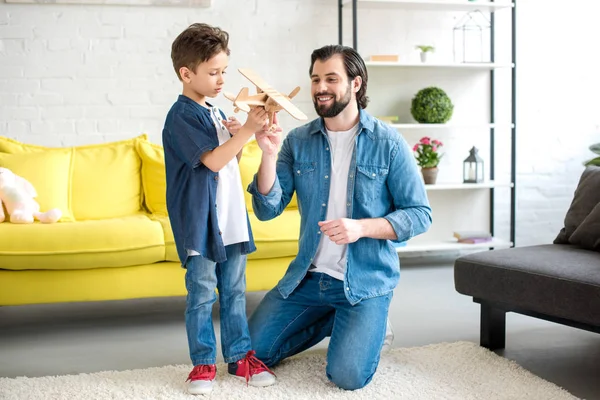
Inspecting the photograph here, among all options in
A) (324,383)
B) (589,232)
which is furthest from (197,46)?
(589,232)

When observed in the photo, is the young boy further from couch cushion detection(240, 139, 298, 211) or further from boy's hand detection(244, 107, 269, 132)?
couch cushion detection(240, 139, 298, 211)

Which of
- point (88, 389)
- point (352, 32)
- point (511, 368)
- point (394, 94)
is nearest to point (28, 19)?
point (352, 32)

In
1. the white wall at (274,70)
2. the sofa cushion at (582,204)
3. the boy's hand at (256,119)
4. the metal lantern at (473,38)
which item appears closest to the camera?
the boy's hand at (256,119)

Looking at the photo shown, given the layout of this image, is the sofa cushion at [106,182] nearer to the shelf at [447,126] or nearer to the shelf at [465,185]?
the shelf at [447,126]

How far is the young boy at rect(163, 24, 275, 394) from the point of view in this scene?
7.62 ft

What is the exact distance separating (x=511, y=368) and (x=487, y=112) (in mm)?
2615

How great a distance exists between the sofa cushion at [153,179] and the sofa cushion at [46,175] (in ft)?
1.22

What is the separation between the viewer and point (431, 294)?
3926 millimetres

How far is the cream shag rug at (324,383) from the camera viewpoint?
2.38m

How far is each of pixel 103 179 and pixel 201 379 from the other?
66.0 inches

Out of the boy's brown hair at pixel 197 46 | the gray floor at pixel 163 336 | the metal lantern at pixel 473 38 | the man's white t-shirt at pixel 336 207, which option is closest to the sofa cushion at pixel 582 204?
the gray floor at pixel 163 336

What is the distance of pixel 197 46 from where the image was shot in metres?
2.30

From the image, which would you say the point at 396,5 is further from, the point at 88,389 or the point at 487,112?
the point at 88,389

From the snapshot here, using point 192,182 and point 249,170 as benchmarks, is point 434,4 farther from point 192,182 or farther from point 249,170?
point 192,182
